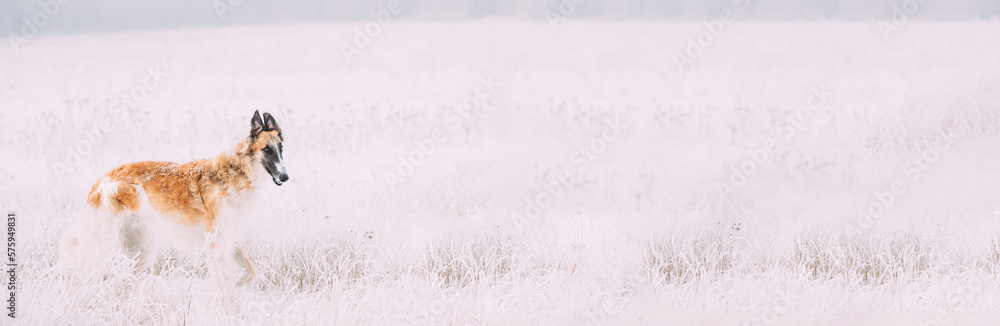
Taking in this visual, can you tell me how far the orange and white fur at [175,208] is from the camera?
15.3 ft

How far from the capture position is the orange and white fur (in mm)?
4664

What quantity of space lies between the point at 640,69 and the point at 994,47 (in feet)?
29.1

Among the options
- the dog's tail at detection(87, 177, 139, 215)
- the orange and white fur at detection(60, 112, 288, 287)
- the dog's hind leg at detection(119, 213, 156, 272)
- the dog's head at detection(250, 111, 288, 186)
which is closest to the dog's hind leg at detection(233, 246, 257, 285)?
the orange and white fur at detection(60, 112, 288, 287)

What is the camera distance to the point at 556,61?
19672 millimetres

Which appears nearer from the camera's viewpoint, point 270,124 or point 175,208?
point 270,124

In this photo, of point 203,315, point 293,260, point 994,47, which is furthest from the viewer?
point 994,47

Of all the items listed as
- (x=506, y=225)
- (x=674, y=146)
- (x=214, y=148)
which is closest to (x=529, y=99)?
(x=674, y=146)

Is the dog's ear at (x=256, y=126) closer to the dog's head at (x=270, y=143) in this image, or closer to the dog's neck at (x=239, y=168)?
the dog's head at (x=270, y=143)

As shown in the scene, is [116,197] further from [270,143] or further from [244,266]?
[270,143]

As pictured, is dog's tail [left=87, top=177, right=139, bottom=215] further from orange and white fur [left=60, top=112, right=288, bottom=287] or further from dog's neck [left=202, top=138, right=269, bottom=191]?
dog's neck [left=202, top=138, right=269, bottom=191]

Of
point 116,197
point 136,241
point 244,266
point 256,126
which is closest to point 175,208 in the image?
point 116,197

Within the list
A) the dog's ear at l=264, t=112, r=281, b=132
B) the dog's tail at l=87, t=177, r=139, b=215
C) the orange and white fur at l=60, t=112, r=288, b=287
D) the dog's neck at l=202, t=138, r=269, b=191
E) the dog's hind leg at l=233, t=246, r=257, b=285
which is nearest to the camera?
the dog's ear at l=264, t=112, r=281, b=132

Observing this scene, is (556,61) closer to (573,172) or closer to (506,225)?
(573,172)

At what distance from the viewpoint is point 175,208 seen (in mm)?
4770
